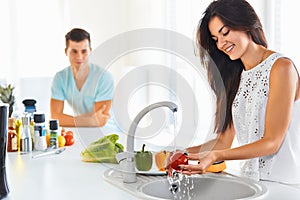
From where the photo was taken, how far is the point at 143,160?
184 cm

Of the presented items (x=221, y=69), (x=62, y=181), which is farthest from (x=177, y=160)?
(x=221, y=69)

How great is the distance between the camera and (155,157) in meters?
1.94

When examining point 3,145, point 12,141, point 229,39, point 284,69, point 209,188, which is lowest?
point 209,188

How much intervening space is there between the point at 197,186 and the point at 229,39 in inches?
23.0

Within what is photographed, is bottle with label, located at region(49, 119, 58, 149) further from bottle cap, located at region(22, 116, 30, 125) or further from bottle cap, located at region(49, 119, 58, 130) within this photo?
bottle cap, located at region(22, 116, 30, 125)

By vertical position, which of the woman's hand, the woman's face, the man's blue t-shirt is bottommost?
the woman's hand

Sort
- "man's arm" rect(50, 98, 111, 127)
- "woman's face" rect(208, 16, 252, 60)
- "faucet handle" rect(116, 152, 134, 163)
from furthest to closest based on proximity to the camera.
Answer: "man's arm" rect(50, 98, 111, 127), "woman's face" rect(208, 16, 252, 60), "faucet handle" rect(116, 152, 134, 163)

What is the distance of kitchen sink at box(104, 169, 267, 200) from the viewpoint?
69.1 inches

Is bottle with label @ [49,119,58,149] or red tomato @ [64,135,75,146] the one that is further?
red tomato @ [64,135,75,146]

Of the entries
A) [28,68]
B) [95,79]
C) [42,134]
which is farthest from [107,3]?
[42,134]

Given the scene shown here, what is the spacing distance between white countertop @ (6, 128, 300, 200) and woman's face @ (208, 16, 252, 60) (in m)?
0.55

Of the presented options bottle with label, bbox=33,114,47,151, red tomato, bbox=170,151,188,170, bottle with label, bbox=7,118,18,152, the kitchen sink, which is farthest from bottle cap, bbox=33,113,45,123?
red tomato, bbox=170,151,188,170

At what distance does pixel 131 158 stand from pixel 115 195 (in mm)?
186

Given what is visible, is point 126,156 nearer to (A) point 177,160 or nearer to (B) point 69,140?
(A) point 177,160
